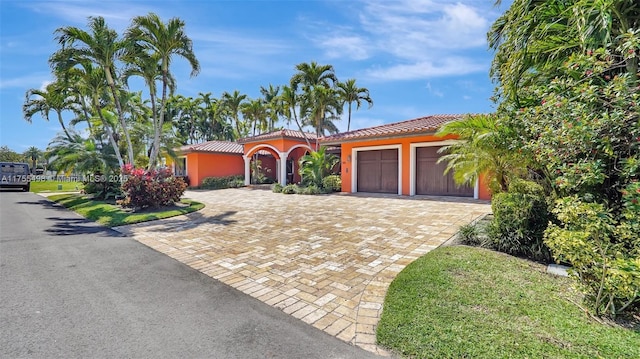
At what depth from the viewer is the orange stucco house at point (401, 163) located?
46.4 ft

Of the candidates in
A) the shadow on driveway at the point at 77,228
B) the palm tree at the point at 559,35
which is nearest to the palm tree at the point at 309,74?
the shadow on driveway at the point at 77,228

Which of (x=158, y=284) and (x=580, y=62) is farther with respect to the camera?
(x=158, y=284)

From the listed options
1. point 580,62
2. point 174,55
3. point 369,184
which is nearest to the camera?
point 580,62

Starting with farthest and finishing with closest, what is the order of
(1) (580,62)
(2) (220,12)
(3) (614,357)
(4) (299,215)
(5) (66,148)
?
(5) (66,148) < (4) (299,215) < (2) (220,12) < (1) (580,62) < (3) (614,357)

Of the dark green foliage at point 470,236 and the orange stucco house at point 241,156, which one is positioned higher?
the orange stucco house at point 241,156

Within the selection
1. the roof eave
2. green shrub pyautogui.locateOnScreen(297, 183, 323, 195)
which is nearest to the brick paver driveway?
the roof eave

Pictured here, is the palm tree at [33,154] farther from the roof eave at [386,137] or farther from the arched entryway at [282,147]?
the roof eave at [386,137]

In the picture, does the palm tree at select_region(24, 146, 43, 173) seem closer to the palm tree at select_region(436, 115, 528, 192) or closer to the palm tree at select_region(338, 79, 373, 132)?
the palm tree at select_region(338, 79, 373, 132)

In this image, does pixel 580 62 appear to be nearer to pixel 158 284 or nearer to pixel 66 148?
pixel 158 284

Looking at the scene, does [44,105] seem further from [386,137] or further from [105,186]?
[386,137]

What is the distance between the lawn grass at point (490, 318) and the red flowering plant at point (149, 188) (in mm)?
10992

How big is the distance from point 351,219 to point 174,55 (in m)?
11.2

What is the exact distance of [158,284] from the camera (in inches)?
181

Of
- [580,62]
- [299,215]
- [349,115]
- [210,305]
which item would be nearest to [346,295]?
[210,305]
